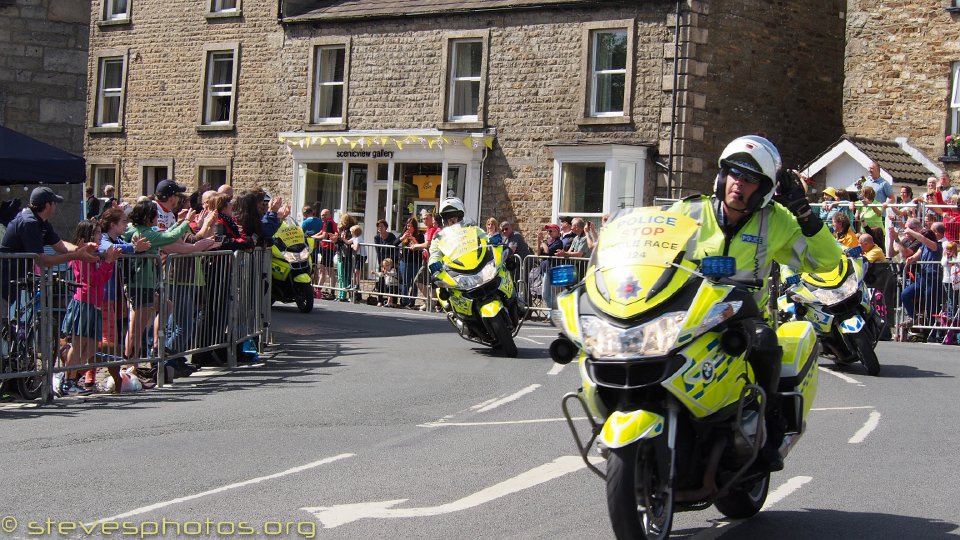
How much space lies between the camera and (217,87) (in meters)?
38.0

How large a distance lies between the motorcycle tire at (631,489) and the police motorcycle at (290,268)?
622 inches

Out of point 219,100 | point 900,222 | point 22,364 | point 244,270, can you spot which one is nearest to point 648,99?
point 900,222

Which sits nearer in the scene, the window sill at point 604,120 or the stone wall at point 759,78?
the stone wall at point 759,78

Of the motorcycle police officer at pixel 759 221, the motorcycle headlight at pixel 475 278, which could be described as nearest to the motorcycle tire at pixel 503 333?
the motorcycle headlight at pixel 475 278

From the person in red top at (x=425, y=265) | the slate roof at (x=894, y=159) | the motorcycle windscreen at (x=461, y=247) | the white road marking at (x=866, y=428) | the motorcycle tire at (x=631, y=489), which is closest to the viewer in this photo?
the motorcycle tire at (x=631, y=489)

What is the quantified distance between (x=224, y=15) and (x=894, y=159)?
19441 mm

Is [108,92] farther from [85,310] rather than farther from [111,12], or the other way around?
[85,310]

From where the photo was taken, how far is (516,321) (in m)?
16.4

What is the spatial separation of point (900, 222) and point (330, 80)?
58.7 feet

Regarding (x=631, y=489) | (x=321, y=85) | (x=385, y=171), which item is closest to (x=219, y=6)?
(x=321, y=85)

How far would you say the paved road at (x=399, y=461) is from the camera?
6.98 metres

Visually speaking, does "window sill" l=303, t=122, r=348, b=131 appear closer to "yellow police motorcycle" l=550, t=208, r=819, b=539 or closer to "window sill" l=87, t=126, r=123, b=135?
"window sill" l=87, t=126, r=123, b=135

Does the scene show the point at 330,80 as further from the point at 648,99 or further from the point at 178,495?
the point at 178,495

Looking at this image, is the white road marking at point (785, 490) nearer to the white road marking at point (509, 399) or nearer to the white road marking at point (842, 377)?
the white road marking at point (509, 399)
